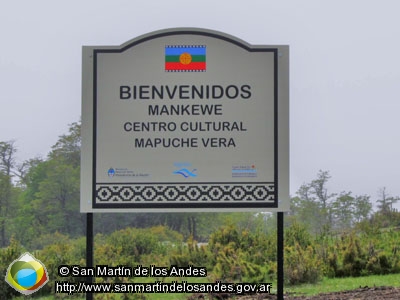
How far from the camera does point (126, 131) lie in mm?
8000

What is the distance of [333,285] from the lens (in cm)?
1084

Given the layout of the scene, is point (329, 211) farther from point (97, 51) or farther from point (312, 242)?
point (97, 51)

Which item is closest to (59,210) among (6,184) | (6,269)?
(6,184)

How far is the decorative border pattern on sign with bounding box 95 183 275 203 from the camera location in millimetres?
7891

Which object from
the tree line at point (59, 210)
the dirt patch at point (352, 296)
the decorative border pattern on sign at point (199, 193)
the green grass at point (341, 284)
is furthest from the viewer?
the tree line at point (59, 210)

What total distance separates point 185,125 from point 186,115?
0.13 meters

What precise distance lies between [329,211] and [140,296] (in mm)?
15330

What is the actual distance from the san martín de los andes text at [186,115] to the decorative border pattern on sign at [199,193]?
51 cm

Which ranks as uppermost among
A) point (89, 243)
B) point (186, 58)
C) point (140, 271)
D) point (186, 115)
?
point (186, 58)

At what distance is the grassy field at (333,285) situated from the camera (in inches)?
406

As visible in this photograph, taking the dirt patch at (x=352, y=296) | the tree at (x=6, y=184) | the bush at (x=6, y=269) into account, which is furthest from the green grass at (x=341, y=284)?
the tree at (x=6, y=184)

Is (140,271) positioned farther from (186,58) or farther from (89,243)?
(186,58)

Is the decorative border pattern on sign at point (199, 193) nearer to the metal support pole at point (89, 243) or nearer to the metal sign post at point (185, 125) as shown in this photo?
the metal sign post at point (185, 125)

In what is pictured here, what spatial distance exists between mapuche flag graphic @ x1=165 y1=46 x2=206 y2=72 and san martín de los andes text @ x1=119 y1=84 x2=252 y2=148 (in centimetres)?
24
